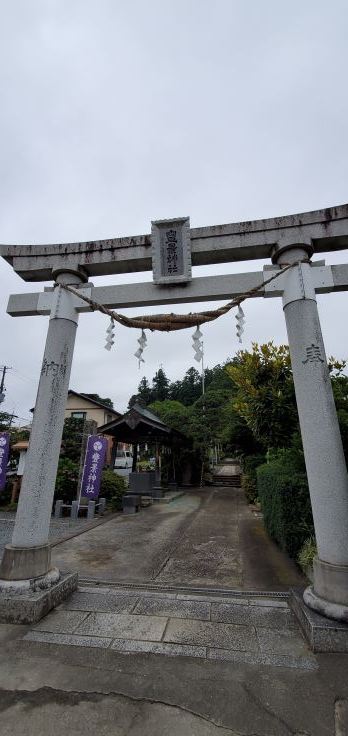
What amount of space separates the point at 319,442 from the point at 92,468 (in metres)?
9.20

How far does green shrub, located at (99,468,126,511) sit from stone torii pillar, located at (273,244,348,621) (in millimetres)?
10693

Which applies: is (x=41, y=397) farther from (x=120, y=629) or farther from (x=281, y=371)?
(x=281, y=371)

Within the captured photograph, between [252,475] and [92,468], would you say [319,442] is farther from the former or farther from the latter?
[252,475]

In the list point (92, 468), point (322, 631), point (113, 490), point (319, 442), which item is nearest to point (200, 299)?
point (319, 442)

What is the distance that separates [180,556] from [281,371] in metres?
4.50

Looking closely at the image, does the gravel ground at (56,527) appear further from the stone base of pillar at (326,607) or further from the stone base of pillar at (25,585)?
the stone base of pillar at (326,607)

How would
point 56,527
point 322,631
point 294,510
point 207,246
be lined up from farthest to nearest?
point 56,527, point 294,510, point 207,246, point 322,631

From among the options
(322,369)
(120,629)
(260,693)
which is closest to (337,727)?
(260,693)

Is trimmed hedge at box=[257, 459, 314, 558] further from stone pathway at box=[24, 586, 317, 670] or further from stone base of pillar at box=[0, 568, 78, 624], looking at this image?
stone base of pillar at box=[0, 568, 78, 624]

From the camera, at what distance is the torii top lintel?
4.45m

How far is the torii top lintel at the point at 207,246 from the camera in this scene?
4.45m

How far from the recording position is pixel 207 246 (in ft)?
15.7

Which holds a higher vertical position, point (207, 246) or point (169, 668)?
point (207, 246)

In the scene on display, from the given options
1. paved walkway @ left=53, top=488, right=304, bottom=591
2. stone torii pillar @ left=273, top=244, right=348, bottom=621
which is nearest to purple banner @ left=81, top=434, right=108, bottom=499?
paved walkway @ left=53, top=488, right=304, bottom=591
